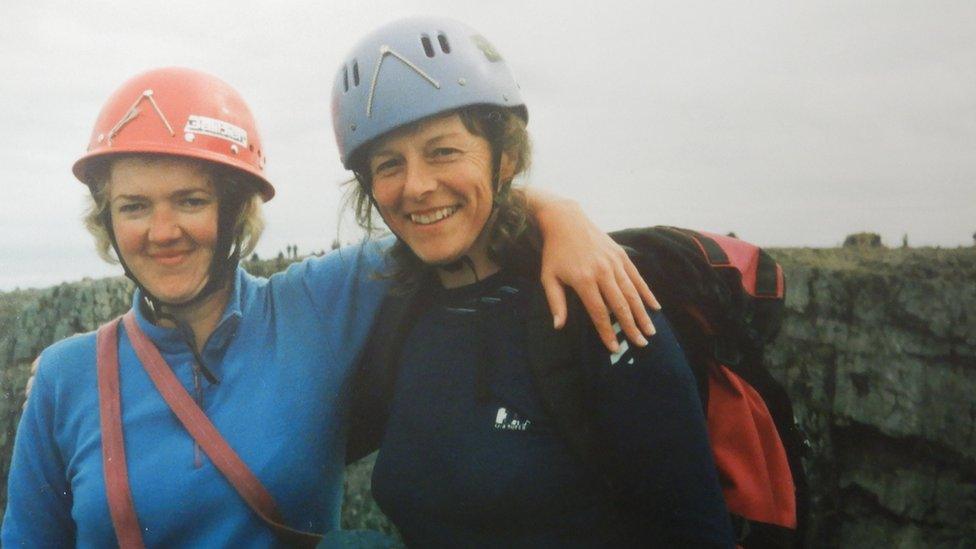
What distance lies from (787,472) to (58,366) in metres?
2.39

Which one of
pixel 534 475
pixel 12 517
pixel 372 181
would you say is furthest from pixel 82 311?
pixel 534 475

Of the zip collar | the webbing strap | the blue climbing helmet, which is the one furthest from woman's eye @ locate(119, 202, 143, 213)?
the blue climbing helmet

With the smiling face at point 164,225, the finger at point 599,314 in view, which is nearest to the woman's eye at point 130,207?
the smiling face at point 164,225

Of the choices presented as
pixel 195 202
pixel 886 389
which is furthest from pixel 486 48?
pixel 886 389

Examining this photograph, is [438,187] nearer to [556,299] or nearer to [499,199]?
[499,199]

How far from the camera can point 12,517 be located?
2439 millimetres

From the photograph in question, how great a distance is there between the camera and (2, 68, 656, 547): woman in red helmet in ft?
7.40

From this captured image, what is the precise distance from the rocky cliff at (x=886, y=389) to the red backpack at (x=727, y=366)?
3218 millimetres

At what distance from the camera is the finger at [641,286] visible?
72.2 inches

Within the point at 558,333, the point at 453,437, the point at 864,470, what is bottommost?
the point at 864,470

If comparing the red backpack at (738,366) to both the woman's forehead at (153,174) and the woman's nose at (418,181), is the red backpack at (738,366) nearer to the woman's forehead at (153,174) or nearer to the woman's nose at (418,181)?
the woman's nose at (418,181)

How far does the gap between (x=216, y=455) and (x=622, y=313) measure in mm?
1378

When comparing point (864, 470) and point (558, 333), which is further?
point (864, 470)

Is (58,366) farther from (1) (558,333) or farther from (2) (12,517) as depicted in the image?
(1) (558,333)
